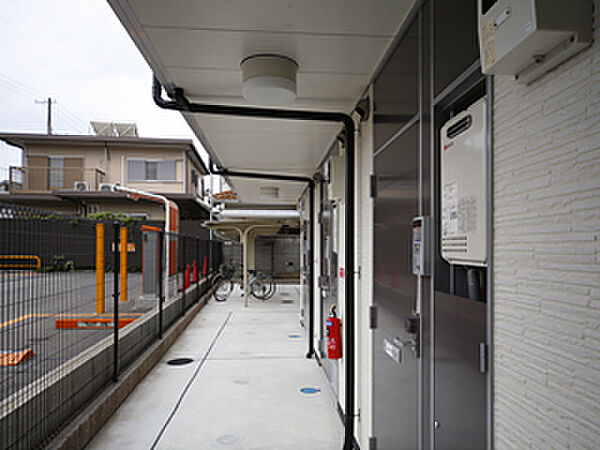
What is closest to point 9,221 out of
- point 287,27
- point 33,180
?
point 287,27

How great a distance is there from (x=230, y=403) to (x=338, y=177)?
2326 mm

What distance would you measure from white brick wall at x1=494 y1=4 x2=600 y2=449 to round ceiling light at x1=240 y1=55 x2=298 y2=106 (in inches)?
52.1

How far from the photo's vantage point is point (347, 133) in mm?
2830

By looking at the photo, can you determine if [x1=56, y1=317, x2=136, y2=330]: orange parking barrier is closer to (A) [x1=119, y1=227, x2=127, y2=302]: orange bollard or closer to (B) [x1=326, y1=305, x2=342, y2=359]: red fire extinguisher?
(A) [x1=119, y1=227, x2=127, y2=302]: orange bollard

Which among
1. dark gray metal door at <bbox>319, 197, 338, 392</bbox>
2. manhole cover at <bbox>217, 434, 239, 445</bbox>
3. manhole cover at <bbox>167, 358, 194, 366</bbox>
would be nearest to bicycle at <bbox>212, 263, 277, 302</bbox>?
manhole cover at <bbox>167, 358, 194, 366</bbox>

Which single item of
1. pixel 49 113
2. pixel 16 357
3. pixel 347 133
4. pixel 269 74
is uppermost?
pixel 49 113

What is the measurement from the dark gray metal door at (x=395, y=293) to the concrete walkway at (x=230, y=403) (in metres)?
1.07

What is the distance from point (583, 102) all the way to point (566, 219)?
0.25m

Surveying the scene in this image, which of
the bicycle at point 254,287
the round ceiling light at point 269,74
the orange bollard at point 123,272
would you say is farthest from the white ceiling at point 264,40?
the bicycle at point 254,287

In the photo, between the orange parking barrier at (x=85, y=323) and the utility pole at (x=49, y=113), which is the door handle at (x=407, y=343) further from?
the utility pole at (x=49, y=113)

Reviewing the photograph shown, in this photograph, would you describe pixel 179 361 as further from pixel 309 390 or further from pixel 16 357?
pixel 16 357

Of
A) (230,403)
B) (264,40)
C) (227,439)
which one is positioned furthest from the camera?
(230,403)

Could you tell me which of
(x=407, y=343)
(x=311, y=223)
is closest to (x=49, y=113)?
(x=311, y=223)

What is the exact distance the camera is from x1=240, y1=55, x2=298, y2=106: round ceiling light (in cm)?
221
